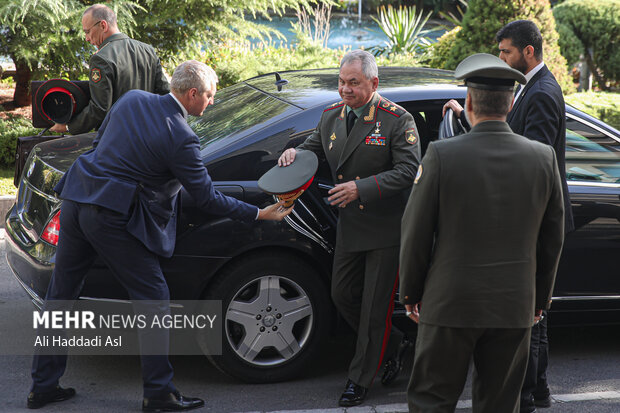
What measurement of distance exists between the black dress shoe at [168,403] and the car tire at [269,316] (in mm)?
280

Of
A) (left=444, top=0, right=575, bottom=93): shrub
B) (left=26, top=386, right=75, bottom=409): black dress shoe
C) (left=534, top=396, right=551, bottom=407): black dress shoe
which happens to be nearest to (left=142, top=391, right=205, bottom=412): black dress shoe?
(left=26, top=386, right=75, bottom=409): black dress shoe

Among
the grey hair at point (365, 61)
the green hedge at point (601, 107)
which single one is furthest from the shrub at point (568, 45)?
the grey hair at point (365, 61)

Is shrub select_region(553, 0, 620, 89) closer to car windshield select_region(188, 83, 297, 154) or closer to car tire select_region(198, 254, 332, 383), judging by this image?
car windshield select_region(188, 83, 297, 154)

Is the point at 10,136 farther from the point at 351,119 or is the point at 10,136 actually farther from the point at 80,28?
the point at 351,119

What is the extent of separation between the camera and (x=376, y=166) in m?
3.71

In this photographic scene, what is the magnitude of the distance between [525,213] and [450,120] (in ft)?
5.34

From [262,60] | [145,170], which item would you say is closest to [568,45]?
[262,60]

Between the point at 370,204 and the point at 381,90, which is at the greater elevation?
the point at 381,90

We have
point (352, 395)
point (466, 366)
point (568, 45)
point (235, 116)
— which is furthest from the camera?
point (568, 45)

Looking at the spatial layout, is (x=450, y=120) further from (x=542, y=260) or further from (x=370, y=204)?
(x=542, y=260)

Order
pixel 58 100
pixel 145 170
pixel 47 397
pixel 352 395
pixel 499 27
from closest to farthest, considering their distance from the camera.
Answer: pixel 145 170 < pixel 47 397 < pixel 352 395 < pixel 58 100 < pixel 499 27

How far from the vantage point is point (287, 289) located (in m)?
3.92

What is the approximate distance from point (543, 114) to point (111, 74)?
10.1 feet

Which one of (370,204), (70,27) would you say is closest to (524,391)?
(370,204)
